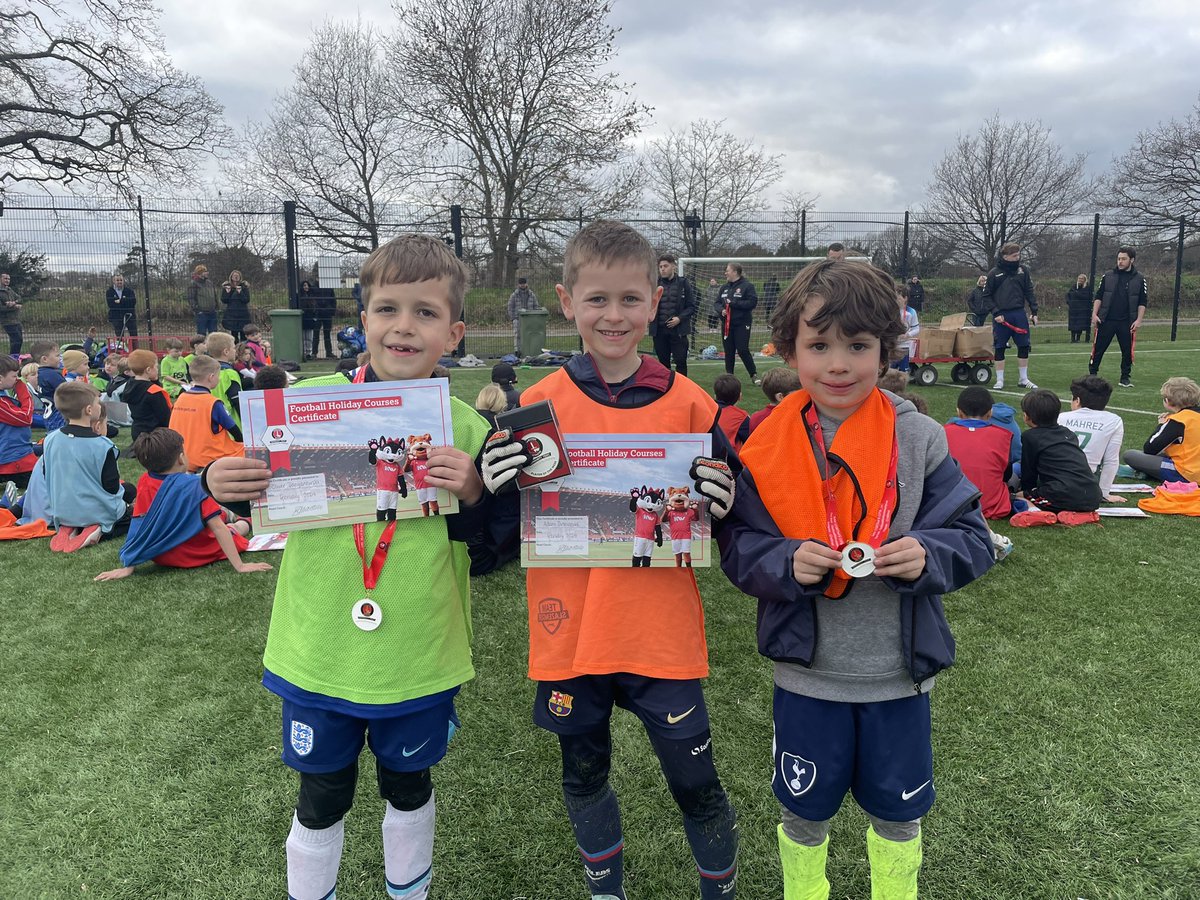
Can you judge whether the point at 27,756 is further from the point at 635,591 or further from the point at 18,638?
the point at 635,591

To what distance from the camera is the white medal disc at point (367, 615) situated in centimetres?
183

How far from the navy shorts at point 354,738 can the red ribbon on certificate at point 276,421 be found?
60 centimetres

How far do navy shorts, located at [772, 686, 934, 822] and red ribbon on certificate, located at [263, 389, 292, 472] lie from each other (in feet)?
4.58

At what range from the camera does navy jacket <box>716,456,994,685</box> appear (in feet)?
5.58

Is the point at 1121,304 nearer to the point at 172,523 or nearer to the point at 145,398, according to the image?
the point at 172,523

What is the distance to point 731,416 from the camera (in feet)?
18.2

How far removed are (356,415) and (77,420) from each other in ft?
17.9

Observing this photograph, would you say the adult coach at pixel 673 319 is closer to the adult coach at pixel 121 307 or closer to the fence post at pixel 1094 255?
the adult coach at pixel 121 307

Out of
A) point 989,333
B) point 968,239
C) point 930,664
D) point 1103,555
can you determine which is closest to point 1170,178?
point 968,239

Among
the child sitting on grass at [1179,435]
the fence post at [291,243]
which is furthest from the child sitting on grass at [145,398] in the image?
the fence post at [291,243]

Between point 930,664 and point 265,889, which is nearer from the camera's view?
point 930,664

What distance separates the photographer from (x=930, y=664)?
1.72 meters

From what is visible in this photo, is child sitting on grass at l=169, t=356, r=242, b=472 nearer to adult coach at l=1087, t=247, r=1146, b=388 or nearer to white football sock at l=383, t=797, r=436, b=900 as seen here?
white football sock at l=383, t=797, r=436, b=900

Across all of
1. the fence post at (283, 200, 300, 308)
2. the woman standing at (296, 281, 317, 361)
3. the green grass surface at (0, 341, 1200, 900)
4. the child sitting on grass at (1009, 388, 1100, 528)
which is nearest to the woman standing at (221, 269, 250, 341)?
the fence post at (283, 200, 300, 308)
